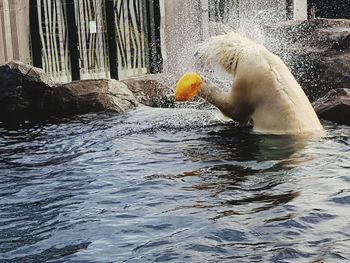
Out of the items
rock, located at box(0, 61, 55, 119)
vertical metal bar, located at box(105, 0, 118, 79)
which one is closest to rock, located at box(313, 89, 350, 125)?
rock, located at box(0, 61, 55, 119)

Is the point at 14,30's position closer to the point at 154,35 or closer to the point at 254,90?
the point at 154,35

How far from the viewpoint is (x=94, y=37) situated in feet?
45.4

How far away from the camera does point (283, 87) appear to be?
257 inches

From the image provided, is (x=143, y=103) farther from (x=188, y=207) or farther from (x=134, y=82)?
(x=188, y=207)

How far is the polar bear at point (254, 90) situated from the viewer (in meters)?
6.41

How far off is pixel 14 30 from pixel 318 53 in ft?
19.5

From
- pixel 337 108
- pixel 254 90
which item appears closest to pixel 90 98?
pixel 254 90

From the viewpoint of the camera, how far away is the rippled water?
321cm

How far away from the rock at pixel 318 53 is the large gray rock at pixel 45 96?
2899 mm

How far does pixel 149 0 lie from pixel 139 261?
41.7 feet

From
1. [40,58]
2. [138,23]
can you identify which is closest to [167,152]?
[40,58]

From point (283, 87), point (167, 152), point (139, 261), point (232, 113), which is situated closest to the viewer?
point (139, 261)

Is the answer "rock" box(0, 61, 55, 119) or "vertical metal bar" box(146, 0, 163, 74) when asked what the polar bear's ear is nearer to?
"rock" box(0, 61, 55, 119)

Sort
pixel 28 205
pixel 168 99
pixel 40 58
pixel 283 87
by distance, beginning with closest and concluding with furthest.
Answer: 1. pixel 28 205
2. pixel 283 87
3. pixel 168 99
4. pixel 40 58
